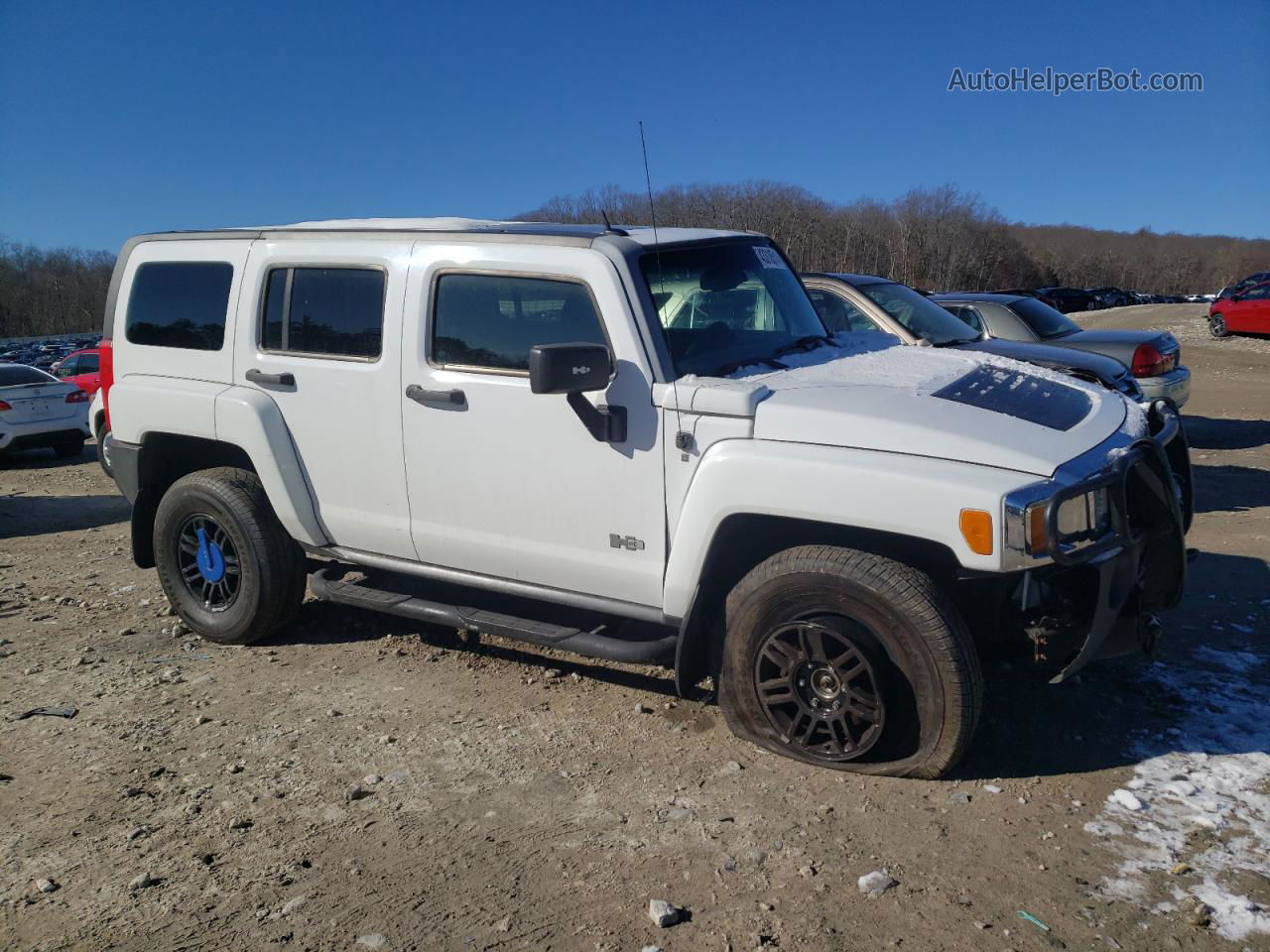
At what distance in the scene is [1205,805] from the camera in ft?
11.0

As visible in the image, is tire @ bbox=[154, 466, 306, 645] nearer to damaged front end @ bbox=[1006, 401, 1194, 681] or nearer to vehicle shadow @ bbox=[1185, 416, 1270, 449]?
Result: damaged front end @ bbox=[1006, 401, 1194, 681]

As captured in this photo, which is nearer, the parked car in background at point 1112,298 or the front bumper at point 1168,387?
the front bumper at point 1168,387

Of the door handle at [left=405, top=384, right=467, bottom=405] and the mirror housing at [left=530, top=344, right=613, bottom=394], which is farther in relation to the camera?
the door handle at [left=405, top=384, right=467, bottom=405]

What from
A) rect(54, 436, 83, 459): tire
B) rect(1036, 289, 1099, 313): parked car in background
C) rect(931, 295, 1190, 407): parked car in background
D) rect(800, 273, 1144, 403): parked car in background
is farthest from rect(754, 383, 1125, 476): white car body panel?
rect(1036, 289, 1099, 313): parked car in background

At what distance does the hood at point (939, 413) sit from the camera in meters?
3.29

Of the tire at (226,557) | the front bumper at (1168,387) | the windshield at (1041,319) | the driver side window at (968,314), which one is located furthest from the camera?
the driver side window at (968,314)

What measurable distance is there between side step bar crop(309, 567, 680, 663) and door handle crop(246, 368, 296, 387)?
1.00 metres

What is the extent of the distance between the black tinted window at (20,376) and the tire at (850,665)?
13.5 m

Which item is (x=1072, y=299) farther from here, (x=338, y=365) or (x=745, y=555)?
(x=338, y=365)

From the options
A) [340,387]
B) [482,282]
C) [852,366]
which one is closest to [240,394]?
[340,387]

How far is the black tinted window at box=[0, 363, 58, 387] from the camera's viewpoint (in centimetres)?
1384

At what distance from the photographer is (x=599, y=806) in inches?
Result: 139

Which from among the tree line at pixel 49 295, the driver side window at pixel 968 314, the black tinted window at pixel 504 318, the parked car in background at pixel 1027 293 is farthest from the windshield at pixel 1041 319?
the tree line at pixel 49 295

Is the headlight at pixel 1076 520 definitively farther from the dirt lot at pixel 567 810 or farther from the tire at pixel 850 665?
the dirt lot at pixel 567 810
